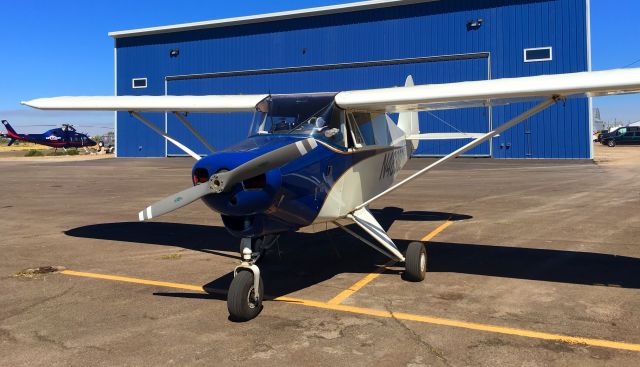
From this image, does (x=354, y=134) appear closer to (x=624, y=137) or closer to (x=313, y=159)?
(x=313, y=159)

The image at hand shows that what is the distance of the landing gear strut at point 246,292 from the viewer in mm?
4801

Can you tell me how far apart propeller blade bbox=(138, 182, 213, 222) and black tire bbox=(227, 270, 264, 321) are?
0.93 meters

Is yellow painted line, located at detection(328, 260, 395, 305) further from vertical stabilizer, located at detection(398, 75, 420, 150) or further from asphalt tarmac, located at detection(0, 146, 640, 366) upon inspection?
vertical stabilizer, located at detection(398, 75, 420, 150)

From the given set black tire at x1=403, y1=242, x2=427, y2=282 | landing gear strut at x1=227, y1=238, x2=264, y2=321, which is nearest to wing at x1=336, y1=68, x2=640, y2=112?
black tire at x1=403, y1=242, x2=427, y2=282

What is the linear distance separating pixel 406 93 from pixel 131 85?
4020 cm

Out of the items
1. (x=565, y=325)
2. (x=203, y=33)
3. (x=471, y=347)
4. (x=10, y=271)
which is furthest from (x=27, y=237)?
(x=203, y=33)

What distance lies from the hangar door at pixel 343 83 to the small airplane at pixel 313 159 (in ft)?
70.0

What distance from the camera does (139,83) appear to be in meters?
41.9

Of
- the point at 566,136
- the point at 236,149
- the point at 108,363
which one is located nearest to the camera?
the point at 108,363

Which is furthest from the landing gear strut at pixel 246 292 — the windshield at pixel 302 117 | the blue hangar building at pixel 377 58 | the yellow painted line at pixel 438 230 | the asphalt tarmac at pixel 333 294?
the blue hangar building at pixel 377 58

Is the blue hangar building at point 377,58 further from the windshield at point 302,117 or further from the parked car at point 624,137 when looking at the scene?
the parked car at point 624,137

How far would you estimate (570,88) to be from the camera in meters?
5.73

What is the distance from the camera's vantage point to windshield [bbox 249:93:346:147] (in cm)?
600

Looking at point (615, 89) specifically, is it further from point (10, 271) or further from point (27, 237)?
point (27, 237)
